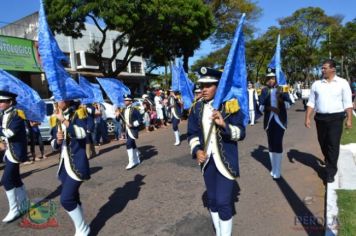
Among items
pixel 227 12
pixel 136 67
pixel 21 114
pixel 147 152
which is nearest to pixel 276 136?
pixel 21 114

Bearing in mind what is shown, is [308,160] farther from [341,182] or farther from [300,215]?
[300,215]

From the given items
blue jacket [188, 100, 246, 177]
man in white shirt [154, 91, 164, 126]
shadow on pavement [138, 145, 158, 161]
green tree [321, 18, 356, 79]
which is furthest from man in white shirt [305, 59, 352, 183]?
green tree [321, 18, 356, 79]

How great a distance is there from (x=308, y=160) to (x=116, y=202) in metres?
Answer: 4.39

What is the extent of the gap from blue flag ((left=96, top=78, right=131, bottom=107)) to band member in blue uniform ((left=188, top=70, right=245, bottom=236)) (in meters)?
5.01

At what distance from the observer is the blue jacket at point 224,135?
3.78 meters

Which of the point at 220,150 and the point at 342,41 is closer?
the point at 220,150

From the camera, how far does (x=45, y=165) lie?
32.3 feet

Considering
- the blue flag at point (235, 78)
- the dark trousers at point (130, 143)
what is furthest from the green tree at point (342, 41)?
the blue flag at point (235, 78)

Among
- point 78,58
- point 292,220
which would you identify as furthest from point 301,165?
point 78,58

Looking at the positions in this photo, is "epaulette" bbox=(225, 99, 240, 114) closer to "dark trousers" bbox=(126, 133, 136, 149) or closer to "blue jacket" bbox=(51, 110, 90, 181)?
"blue jacket" bbox=(51, 110, 90, 181)

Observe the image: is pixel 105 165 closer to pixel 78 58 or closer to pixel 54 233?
pixel 54 233

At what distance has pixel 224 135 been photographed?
3885 mm

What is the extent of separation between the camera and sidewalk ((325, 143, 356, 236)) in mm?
4353

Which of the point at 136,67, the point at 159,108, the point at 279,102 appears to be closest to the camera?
the point at 279,102
